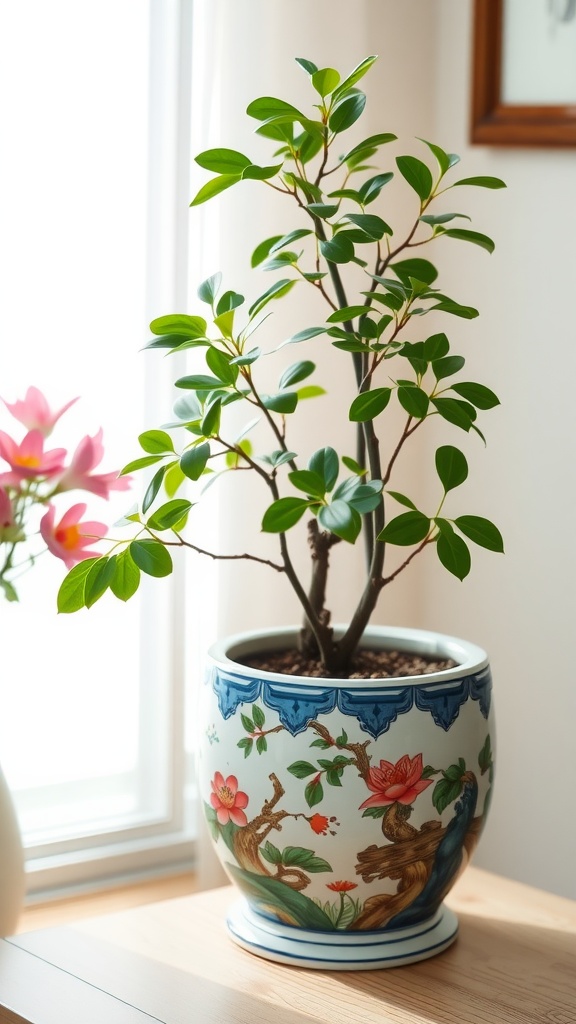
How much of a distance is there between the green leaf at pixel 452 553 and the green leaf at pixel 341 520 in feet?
0.25

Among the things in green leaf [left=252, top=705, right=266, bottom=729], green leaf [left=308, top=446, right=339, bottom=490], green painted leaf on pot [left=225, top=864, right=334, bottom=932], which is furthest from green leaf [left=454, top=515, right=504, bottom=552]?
green painted leaf on pot [left=225, top=864, right=334, bottom=932]

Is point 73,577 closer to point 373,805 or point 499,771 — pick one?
point 373,805

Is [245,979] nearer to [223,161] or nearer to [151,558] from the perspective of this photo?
[151,558]

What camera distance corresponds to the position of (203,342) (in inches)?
33.3

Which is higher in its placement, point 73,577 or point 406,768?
point 73,577

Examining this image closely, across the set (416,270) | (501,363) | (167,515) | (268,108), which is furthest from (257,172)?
(501,363)

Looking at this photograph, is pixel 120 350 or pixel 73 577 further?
pixel 120 350

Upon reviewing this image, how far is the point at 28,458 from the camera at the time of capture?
3.28 ft

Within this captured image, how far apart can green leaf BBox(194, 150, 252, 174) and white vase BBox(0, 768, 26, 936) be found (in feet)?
1.84

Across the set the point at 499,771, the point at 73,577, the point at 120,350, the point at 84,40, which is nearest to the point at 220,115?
the point at 84,40

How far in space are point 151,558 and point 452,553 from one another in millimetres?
217

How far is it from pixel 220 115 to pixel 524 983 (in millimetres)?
881

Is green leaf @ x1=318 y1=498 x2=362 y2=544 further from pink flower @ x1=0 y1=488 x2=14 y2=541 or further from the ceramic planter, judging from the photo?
pink flower @ x1=0 y1=488 x2=14 y2=541

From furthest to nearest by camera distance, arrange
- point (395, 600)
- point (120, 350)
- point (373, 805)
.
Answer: point (395, 600) < point (120, 350) < point (373, 805)
